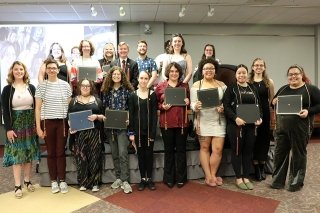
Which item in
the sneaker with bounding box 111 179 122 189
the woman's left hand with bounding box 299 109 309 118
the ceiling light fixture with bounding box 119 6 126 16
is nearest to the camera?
the woman's left hand with bounding box 299 109 309 118

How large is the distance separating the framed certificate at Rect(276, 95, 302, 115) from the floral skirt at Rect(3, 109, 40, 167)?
2.87 metres

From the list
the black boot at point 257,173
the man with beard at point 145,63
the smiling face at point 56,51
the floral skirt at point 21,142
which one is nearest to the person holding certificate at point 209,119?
the black boot at point 257,173

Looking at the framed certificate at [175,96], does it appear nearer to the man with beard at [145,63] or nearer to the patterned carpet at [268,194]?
the man with beard at [145,63]

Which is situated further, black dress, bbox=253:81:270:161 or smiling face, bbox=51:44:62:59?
smiling face, bbox=51:44:62:59

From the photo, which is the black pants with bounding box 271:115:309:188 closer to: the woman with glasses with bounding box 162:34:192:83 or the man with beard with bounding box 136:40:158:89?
the woman with glasses with bounding box 162:34:192:83

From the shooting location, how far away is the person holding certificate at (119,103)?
3.36 metres

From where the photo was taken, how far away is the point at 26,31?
264 inches

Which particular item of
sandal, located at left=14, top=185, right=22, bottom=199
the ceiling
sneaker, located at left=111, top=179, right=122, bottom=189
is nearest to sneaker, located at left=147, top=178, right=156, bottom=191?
sneaker, located at left=111, top=179, right=122, bottom=189

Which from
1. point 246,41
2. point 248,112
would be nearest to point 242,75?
point 248,112

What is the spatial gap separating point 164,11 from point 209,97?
11.5 ft

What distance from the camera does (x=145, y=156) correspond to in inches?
133

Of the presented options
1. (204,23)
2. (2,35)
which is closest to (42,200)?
(2,35)

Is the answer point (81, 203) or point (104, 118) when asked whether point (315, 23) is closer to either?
point (104, 118)

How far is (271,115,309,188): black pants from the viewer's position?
312cm
